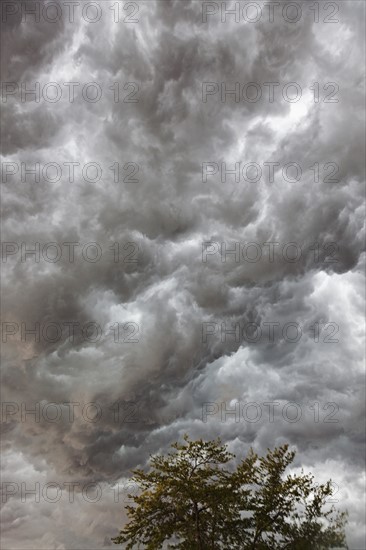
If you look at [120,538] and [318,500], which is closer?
[120,538]

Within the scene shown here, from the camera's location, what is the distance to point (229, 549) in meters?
32.6

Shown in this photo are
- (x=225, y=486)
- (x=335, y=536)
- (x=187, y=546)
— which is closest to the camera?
(x=187, y=546)

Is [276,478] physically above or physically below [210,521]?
above

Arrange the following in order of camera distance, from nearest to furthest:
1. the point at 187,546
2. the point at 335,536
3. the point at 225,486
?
the point at 187,546, the point at 225,486, the point at 335,536

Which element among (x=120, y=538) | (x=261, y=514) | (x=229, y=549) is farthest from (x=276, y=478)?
(x=120, y=538)

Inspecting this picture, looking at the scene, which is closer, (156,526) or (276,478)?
(156,526)

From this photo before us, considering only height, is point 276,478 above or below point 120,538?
above

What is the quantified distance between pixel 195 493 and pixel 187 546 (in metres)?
3.53

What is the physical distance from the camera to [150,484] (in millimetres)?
34406

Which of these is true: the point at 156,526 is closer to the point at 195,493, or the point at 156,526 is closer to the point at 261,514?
the point at 195,493

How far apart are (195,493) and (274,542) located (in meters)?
7.17

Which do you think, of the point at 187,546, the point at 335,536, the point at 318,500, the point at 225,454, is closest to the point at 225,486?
the point at 225,454

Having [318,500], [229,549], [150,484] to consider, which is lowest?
[229,549]

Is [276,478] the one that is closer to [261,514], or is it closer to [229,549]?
[261,514]
